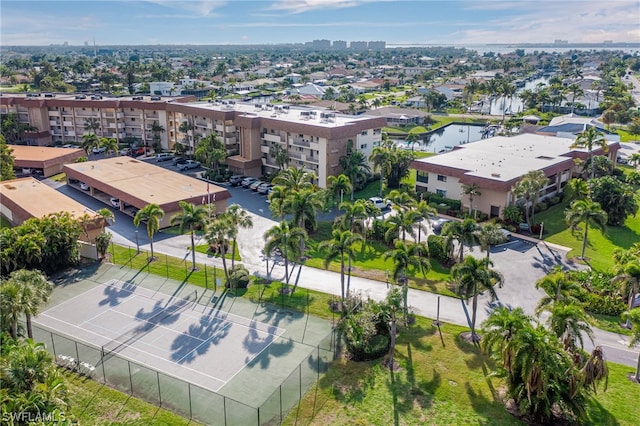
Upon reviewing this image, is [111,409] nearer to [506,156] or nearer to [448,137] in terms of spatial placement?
[506,156]

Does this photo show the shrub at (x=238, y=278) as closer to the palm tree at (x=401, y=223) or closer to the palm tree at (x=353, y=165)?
the palm tree at (x=401, y=223)

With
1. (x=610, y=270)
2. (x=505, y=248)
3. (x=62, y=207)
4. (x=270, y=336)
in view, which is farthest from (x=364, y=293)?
(x=62, y=207)

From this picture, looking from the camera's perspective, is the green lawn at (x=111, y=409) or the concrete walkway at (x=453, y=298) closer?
the green lawn at (x=111, y=409)

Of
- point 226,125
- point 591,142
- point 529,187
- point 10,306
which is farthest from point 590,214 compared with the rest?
point 226,125

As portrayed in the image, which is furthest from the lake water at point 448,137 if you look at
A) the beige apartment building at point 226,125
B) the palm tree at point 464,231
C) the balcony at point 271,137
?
the palm tree at point 464,231

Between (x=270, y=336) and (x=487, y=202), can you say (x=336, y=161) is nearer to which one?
(x=487, y=202)

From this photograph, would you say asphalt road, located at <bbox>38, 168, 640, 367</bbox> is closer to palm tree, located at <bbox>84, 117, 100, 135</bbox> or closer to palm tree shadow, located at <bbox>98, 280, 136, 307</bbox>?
palm tree shadow, located at <bbox>98, 280, 136, 307</bbox>

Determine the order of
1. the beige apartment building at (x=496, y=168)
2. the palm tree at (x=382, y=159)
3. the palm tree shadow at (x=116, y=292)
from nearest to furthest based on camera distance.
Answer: the palm tree shadow at (x=116, y=292) → the beige apartment building at (x=496, y=168) → the palm tree at (x=382, y=159)
